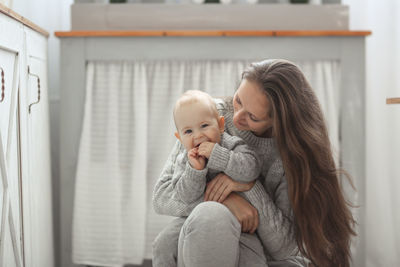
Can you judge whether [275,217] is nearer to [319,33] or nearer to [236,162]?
[236,162]

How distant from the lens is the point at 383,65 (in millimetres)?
1978

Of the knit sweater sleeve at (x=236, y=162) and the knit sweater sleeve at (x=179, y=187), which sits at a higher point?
the knit sweater sleeve at (x=236, y=162)

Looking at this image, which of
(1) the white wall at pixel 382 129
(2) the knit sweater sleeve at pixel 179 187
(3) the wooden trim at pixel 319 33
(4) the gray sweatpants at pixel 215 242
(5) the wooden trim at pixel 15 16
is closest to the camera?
(4) the gray sweatpants at pixel 215 242

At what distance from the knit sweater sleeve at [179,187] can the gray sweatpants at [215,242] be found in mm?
76

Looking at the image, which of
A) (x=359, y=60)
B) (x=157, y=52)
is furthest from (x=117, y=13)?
(x=359, y=60)

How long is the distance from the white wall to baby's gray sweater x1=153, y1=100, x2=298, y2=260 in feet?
3.22

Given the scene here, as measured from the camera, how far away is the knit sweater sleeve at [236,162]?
102cm

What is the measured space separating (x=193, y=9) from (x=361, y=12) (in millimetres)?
808

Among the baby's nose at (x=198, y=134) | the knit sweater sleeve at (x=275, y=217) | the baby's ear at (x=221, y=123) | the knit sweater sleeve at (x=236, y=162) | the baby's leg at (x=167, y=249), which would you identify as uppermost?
the baby's ear at (x=221, y=123)

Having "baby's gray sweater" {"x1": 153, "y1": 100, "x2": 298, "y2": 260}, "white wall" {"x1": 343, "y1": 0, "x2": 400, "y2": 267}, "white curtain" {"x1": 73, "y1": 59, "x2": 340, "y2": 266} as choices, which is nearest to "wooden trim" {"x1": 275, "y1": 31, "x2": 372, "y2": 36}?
"white curtain" {"x1": 73, "y1": 59, "x2": 340, "y2": 266}

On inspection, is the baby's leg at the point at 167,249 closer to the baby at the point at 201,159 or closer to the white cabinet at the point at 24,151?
the baby at the point at 201,159

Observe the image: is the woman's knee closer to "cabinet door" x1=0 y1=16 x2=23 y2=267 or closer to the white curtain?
"cabinet door" x1=0 y1=16 x2=23 y2=267

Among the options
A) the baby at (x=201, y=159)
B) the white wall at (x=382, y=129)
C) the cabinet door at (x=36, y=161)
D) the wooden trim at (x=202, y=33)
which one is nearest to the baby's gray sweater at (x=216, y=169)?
the baby at (x=201, y=159)

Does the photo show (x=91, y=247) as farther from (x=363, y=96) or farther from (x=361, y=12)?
(x=361, y=12)
